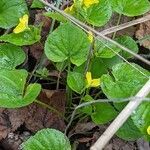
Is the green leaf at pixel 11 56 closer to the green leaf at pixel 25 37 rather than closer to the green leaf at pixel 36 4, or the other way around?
the green leaf at pixel 25 37

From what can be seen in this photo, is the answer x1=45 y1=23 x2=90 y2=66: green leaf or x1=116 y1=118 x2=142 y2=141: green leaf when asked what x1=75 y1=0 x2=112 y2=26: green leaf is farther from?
x1=116 y1=118 x2=142 y2=141: green leaf

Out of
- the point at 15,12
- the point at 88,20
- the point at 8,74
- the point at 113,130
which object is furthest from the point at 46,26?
the point at 113,130

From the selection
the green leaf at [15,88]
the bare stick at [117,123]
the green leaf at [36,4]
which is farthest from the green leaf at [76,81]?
the green leaf at [36,4]

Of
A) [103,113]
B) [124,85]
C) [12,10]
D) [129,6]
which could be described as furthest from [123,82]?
[12,10]

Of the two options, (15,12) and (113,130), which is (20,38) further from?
(113,130)

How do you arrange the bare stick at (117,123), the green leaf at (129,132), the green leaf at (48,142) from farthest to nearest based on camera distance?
the green leaf at (129,132) < the green leaf at (48,142) < the bare stick at (117,123)

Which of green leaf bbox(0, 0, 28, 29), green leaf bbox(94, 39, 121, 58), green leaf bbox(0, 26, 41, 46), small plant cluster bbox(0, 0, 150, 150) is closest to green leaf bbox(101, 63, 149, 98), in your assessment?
small plant cluster bbox(0, 0, 150, 150)

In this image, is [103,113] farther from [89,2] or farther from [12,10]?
[12,10]
